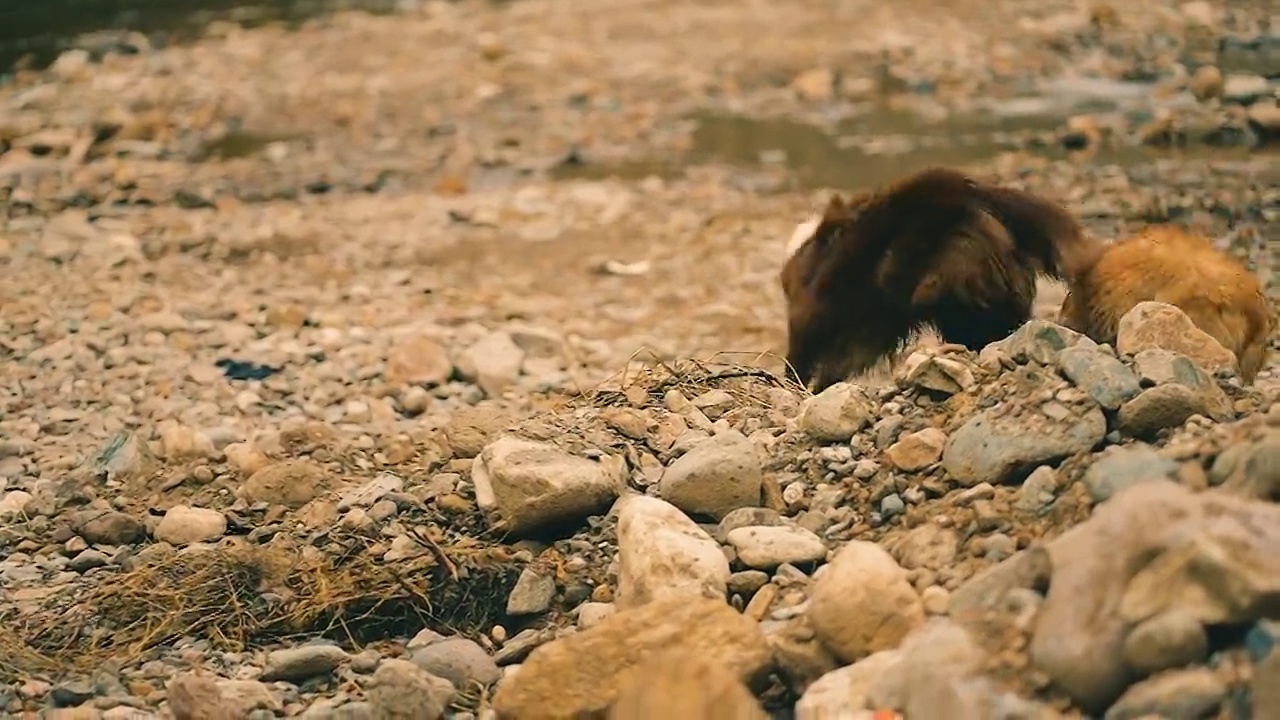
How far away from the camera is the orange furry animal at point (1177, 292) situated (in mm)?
4492

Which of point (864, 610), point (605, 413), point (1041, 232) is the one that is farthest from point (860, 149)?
point (864, 610)

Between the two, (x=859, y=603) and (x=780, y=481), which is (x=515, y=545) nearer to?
(x=780, y=481)

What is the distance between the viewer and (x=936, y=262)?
4.56 m

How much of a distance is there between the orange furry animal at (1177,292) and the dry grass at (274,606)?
2.02 metres

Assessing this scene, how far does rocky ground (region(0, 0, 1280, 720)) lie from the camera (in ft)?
9.31

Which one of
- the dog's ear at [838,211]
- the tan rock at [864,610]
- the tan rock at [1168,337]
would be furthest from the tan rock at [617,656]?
the dog's ear at [838,211]

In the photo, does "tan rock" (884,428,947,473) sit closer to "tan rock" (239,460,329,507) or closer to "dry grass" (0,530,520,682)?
"dry grass" (0,530,520,682)

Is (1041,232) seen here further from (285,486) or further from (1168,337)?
(285,486)

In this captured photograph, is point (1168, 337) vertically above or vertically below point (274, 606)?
above

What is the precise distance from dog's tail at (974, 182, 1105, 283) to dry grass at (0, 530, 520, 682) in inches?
75.4

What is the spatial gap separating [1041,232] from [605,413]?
4.81 feet

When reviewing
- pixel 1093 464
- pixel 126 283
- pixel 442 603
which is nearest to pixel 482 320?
pixel 126 283

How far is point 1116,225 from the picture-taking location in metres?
7.61

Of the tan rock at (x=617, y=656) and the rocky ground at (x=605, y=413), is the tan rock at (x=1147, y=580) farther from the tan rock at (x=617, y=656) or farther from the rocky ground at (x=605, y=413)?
the tan rock at (x=617, y=656)
